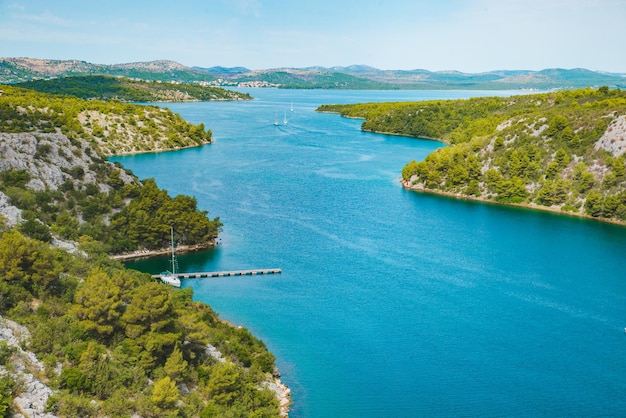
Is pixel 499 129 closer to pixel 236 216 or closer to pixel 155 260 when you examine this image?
pixel 236 216

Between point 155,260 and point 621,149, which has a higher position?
point 621,149

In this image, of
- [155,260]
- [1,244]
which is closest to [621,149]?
[155,260]

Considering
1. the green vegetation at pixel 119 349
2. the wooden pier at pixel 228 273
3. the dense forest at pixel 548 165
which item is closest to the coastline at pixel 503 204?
the dense forest at pixel 548 165

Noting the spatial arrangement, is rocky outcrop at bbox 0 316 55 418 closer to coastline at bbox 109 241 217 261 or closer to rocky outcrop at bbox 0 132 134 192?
coastline at bbox 109 241 217 261

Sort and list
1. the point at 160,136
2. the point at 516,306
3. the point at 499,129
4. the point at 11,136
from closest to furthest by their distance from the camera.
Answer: the point at 516,306 < the point at 11,136 < the point at 499,129 < the point at 160,136

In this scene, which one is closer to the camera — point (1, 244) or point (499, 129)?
point (1, 244)

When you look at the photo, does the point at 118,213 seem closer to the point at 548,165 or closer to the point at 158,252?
the point at 158,252

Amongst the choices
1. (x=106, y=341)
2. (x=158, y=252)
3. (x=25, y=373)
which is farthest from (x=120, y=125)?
(x=25, y=373)

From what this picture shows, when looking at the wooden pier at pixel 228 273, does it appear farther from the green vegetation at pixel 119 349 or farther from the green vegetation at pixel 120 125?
the green vegetation at pixel 120 125
